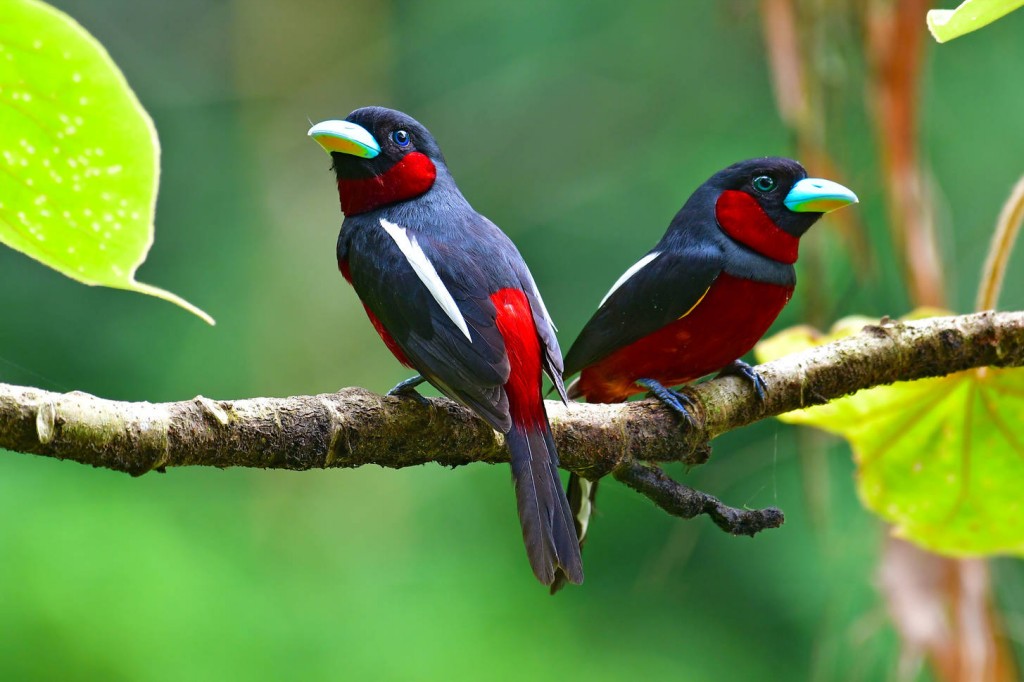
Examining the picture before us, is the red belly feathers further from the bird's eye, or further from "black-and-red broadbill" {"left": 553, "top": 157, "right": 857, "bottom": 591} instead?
the bird's eye

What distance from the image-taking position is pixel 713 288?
173 centimetres

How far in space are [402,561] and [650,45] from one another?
277 cm

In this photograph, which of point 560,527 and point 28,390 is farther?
point 560,527

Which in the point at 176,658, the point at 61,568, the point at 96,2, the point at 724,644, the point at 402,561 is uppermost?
the point at 96,2

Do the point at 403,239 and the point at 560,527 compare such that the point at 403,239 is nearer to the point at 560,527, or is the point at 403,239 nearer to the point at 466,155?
the point at 560,527

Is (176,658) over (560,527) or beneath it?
beneath

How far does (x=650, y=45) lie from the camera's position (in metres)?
5.64

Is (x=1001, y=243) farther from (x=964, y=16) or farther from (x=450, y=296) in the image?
(x=450, y=296)

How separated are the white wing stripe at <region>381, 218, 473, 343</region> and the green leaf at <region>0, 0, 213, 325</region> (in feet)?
1.78

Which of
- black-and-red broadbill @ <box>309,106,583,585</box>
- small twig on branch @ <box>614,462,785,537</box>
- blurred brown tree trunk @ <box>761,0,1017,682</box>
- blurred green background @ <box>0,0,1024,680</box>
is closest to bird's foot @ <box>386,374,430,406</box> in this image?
black-and-red broadbill @ <box>309,106,583,585</box>

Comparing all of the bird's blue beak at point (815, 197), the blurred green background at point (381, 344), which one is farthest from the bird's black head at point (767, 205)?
the blurred green background at point (381, 344)

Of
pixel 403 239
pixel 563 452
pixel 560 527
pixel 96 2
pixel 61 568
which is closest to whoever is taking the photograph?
pixel 560 527

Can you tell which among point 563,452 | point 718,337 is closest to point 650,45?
point 718,337

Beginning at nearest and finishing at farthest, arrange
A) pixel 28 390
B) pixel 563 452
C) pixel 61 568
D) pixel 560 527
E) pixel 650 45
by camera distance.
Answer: pixel 28 390
pixel 560 527
pixel 563 452
pixel 61 568
pixel 650 45
